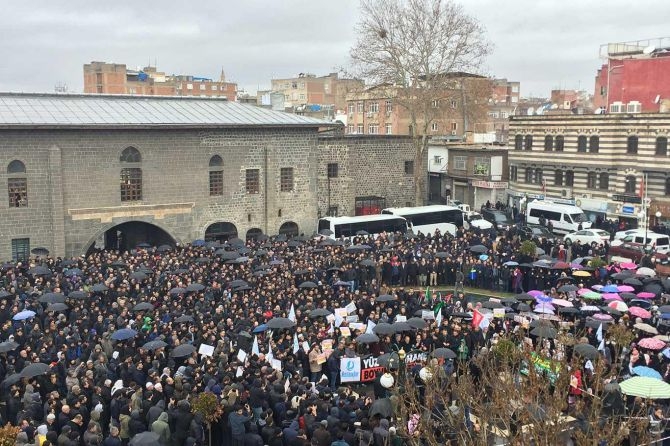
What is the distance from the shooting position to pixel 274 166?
132ft

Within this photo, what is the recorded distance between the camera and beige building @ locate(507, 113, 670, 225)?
140ft

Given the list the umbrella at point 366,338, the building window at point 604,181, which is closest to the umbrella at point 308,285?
the umbrella at point 366,338

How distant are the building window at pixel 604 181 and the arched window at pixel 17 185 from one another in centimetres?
3421

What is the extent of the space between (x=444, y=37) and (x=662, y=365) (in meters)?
33.0

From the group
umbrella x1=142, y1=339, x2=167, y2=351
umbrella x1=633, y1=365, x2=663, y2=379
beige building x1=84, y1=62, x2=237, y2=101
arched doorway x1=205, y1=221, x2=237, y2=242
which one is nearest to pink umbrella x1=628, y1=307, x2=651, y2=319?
umbrella x1=633, y1=365, x2=663, y2=379

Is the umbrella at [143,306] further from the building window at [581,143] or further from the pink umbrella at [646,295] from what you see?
the building window at [581,143]

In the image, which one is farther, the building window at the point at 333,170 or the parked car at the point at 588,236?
the building window at the point at 333,170

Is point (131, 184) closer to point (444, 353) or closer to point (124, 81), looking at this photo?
point (444, 353)

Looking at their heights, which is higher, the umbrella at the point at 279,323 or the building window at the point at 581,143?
the building window at the point at 581,143

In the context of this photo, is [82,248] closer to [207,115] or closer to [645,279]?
[207,115]

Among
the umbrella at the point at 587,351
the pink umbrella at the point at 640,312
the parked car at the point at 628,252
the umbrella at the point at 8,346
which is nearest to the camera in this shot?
the umbrella at the point at 587,351

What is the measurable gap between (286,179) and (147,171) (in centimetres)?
800

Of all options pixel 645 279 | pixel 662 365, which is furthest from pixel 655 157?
pixel 662 365

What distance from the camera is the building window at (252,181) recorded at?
39.6 m
